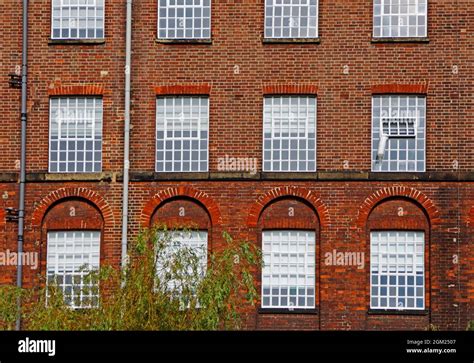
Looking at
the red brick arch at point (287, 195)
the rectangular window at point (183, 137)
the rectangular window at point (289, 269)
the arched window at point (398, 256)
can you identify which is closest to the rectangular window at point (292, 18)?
the rectangular window at point (183, 137)

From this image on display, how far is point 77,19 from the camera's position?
138 ft

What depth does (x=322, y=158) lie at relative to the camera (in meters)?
41.2

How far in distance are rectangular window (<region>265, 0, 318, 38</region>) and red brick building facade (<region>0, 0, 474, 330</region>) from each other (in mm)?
219

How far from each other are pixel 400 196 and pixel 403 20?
4.50 m

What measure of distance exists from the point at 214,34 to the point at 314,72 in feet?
8.89

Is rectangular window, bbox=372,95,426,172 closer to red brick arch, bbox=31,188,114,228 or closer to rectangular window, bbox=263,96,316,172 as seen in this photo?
rectangular window, bbox=263,96,316,172

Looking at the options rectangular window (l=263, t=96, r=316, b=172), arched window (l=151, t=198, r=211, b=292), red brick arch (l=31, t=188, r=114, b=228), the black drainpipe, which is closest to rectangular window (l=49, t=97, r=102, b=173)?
red brick arch (l=31, t=188, r=114, b=228)

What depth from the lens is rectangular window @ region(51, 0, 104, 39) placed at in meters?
42.0

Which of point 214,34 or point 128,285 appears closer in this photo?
point 128,285

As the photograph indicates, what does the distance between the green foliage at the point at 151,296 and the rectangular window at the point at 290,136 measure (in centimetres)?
608
